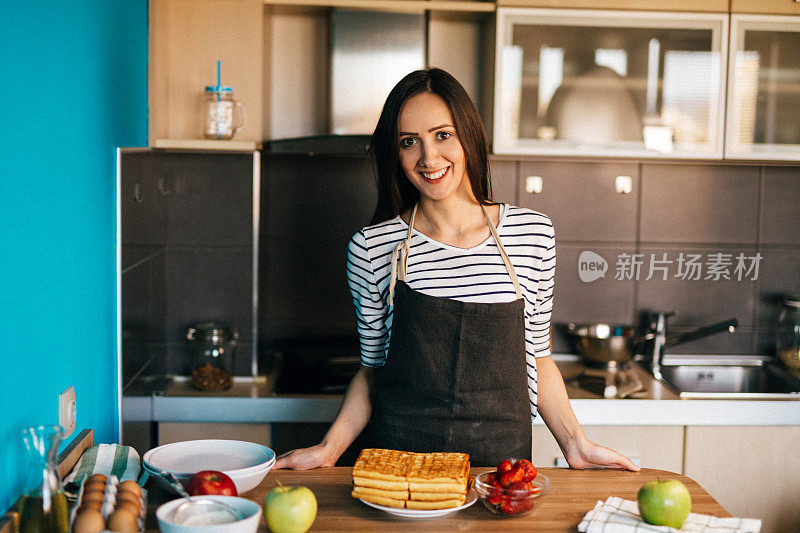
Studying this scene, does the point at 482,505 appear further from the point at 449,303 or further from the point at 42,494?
the point at 42,494

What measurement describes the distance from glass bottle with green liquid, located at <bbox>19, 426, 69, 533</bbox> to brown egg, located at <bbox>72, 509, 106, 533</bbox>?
0.19 feet

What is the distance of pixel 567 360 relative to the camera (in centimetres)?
295

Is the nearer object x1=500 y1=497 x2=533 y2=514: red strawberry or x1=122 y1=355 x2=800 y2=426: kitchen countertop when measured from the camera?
x1=500 y1=497 x2=533 y2=514: red strawberry

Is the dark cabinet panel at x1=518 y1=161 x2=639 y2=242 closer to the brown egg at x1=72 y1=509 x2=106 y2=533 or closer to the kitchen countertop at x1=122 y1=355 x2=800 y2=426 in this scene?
the kitchen countertop at x1=122 y1=355 x2=800 y2=426

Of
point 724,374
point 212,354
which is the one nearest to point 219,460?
point 212,354

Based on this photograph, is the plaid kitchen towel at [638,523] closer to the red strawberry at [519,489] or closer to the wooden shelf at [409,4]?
the red strawberry at [519,489]

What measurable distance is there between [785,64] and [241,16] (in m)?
1.78

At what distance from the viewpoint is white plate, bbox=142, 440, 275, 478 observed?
148 cm

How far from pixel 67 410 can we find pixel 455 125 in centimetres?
100

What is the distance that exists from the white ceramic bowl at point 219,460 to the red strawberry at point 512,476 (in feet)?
1.37

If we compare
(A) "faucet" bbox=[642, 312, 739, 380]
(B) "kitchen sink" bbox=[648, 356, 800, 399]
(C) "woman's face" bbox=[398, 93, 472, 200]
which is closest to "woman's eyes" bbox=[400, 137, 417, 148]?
(C) "woman's face" bbox=[398, 93, 472, 200]

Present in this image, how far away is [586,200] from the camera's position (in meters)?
2.93

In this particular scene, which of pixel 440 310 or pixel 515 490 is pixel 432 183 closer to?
pixel 440 310

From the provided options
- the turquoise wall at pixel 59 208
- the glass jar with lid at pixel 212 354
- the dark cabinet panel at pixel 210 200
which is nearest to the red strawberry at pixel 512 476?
the turquoise wall at pixel 59 208
